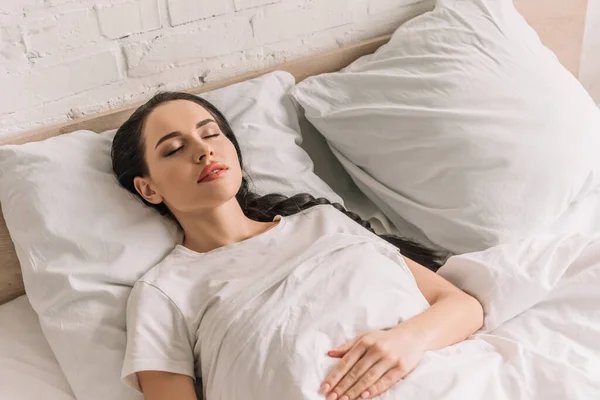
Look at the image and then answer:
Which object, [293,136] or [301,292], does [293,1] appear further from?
[301,292]

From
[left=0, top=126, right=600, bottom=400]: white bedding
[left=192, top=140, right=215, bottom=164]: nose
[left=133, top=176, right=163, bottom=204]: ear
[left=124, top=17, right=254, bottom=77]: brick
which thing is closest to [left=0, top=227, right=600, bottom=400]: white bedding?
[left=0, top=126, right=600, bottom=400]: white bedding

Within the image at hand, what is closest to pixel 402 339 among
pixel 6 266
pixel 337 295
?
pixel 337 295

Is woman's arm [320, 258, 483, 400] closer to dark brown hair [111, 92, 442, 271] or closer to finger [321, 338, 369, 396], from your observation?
finger [321, 338, 369, 396]

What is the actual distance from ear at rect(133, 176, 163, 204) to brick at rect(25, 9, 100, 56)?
0.30 metres

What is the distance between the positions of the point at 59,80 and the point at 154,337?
0.55 m

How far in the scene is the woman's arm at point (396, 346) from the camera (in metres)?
0.89

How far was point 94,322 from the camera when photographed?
1.04 m

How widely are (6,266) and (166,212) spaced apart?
0.98 feet

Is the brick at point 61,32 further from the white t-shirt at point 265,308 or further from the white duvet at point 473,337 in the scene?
the white duvet at point 473,337

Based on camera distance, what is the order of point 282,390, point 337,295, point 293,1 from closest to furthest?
point 282,390, point 337,295, point 293,1

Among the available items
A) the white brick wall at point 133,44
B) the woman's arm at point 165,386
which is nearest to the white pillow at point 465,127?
the white brick wall at point 133,44

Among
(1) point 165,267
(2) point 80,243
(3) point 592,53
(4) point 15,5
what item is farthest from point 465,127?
(3) point 592,53

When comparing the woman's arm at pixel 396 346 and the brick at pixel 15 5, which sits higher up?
the brick at pixel 15 5

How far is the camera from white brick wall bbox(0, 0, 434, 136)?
3.90 ft
